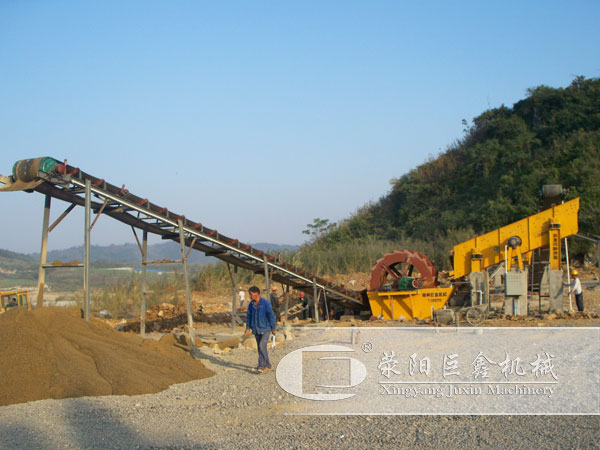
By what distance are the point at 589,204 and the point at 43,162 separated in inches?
875

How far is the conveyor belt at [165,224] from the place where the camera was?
13.9m

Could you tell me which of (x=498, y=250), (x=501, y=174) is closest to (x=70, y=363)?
(x=498, y=250)

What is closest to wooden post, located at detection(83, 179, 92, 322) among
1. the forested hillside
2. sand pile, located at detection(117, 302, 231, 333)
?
sand pile, located at detection(117, 302, 231, 333)

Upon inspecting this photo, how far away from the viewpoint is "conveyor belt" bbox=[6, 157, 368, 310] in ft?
45.8

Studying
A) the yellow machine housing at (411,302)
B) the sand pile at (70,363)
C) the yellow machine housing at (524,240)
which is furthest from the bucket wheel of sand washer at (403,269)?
the sand pile at (70,363)

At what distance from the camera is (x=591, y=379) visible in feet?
30.7

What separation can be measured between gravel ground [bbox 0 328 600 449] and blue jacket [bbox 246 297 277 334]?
197cm

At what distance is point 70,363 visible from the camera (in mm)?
9555

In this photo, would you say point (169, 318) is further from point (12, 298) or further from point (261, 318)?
point (261, 318)

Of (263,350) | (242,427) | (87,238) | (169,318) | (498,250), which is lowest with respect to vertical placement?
(242,427)

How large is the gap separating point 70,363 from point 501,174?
105 feet

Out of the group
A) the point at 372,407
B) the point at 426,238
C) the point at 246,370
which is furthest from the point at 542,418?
the point at 426,238

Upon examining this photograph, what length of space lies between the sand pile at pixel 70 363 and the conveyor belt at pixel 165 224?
387cm

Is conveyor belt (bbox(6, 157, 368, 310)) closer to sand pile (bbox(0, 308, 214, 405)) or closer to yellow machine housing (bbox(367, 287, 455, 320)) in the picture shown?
yellow machine housing (bbox(367, 287, 455, 320))
